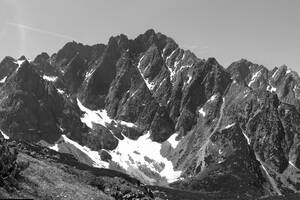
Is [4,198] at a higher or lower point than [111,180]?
lower

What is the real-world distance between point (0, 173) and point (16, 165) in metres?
3.56

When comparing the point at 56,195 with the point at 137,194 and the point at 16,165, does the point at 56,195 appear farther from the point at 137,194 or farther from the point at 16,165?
the point at 137,194

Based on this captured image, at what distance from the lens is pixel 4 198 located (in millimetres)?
38875

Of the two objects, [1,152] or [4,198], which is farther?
[1,152]

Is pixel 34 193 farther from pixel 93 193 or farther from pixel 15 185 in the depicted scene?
pixel 93 193

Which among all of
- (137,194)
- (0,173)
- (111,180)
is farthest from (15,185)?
(111,180)

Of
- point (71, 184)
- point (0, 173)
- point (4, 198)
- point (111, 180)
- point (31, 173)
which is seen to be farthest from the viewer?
point (111, 180)

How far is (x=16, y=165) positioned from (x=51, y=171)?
11943 millimetres

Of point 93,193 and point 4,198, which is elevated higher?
point 93,193

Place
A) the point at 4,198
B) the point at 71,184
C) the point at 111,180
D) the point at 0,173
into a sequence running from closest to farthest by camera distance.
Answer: the point at 4,198, the point at 0,173, the point at 71,184, the point at 111,180

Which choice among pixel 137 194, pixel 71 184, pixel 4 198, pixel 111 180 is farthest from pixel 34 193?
pixel 111 180

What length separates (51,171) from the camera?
57625 millimetres

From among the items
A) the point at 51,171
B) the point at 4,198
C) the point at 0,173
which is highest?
the point at 51,171

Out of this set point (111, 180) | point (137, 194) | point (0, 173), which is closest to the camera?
point (0, 173)
